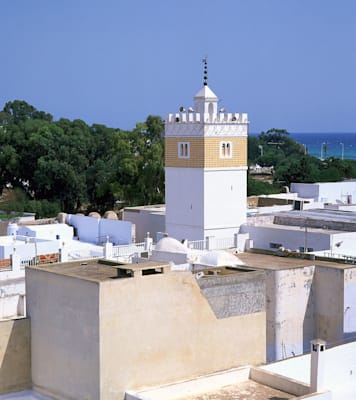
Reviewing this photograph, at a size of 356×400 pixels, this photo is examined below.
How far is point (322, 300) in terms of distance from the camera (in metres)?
18.0

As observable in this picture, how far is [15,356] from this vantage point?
14242 mm

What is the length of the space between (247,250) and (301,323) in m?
3.60

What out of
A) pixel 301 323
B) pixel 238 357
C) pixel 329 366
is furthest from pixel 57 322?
pixel 301 323

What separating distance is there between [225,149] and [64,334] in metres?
10.3

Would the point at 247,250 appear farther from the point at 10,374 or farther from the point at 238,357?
the point at 10,374

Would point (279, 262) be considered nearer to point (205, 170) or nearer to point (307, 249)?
point (307, 249)

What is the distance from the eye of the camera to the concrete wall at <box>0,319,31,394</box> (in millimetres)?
14102

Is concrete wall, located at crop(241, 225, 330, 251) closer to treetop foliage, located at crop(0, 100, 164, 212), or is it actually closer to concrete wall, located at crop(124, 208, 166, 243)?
concrete wall, located at crop(124, 208, 166, 243)

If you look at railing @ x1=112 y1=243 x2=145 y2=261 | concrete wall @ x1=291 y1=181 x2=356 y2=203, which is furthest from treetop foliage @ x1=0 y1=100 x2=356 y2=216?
railing @ x1=112 y1=243 x2=145 y2=261

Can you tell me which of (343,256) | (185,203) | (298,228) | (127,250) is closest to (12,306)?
(127,250)

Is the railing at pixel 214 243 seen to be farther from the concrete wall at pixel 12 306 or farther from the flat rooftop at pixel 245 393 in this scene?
the flat rooftop at pixel 245 393

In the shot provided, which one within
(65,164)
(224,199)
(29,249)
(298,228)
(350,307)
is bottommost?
(350,307)

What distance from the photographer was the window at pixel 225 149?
22.7 meters

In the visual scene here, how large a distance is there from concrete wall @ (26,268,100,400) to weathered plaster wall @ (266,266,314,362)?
5.17 metres
